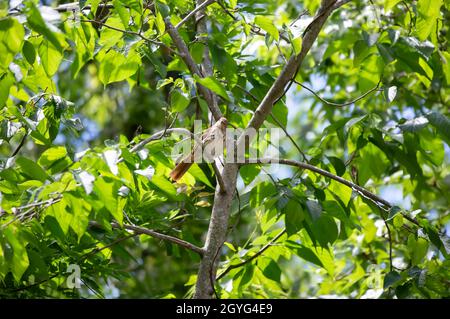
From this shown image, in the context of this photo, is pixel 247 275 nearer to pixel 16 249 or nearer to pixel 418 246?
pixel 418 246

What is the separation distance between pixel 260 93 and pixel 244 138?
36cm

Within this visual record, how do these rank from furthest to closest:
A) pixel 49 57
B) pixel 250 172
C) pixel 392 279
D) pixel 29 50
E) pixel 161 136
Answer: pixel 250 172, pixel 392 279, pixel 161 136, pixel 49 57, pixel 29 50

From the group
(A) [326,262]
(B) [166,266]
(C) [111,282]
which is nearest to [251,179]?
(A) [326,262]

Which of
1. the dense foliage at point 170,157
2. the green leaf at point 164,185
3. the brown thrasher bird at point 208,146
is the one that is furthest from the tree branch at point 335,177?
the green leaf at point 164,185

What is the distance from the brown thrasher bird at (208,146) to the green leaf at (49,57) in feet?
1.29

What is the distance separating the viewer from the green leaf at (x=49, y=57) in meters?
1.68

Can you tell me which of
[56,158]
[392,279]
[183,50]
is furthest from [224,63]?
[392,279]

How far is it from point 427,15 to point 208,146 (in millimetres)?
631

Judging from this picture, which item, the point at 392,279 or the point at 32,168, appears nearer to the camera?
the point at 32,168

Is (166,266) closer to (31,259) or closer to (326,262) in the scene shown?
(326,262)

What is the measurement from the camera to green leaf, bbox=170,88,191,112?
5.40 ft

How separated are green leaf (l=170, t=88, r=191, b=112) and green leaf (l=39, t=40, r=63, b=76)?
290mm

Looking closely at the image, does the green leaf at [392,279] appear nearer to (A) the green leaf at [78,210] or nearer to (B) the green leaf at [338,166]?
(B) the green leaf at [338,166]

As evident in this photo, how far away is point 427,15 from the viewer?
1.73 meters
